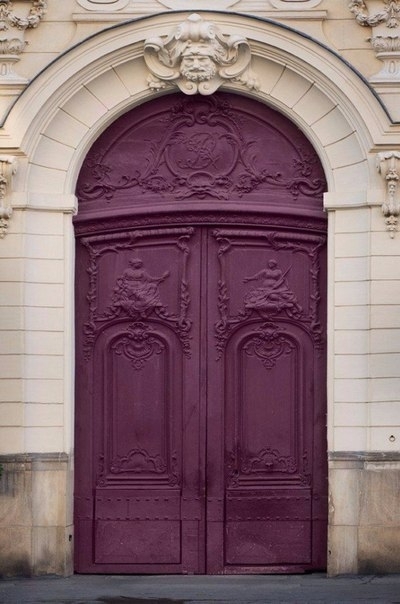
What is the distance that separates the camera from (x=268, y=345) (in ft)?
49.2

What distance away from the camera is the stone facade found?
1455cm

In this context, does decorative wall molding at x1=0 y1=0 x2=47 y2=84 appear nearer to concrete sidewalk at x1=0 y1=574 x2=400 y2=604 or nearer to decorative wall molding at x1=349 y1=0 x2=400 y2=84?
decorative wall molding at x1=349 y1=0 x2=400 y2=84

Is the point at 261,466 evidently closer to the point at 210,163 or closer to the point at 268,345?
the point at 268,345

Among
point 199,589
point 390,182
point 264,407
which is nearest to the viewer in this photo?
point 199,589

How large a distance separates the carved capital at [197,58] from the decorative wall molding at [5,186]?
1.34m

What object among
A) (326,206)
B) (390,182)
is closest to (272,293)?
(326,206)

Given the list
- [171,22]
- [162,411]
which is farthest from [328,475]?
[171,22]

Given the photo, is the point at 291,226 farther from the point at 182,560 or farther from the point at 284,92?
the point at 182,560

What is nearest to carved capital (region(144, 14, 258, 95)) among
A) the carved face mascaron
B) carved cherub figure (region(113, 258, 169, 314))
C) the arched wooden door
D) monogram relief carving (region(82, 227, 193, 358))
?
the carved face mascaron

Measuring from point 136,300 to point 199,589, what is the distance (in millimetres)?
2481

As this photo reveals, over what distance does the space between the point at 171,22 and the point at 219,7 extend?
415 mm

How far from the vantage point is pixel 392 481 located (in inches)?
571

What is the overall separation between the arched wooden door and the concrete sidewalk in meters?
0.26

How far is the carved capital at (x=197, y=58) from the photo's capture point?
14602 millimetres
